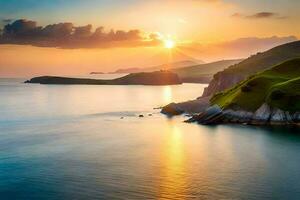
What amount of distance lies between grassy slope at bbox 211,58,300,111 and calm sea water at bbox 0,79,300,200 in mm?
17280

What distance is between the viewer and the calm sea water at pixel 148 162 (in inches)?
2495

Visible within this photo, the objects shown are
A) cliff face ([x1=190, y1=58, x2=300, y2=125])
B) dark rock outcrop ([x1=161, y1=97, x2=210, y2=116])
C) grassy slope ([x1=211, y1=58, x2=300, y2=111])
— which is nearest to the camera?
cliff face ([x1=190, y1=58, x2=300, y2=125])

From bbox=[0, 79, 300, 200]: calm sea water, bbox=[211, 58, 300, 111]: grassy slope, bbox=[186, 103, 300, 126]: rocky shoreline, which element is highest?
bbox=[211, 58, 300, 111]: grassy slope

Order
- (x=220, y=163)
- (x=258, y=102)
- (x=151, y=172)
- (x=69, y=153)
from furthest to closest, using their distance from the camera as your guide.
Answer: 1. (x=258, y=102)
2. (x=69, y=153)
3. (x=220, y=163)
4. (x=151, y=172)

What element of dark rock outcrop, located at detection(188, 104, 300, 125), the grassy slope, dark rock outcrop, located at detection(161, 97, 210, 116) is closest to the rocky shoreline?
dark rock outcrop, located at detection(188, 104, 300, 125)

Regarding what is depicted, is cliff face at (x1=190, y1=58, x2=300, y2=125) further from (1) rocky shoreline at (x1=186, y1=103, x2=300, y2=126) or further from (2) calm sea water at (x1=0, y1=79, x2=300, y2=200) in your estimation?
(2) calm sea water at (x1=0, y1=79, x2=300, y2=200)

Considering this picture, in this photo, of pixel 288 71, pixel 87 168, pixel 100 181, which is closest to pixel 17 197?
pixel 100 181

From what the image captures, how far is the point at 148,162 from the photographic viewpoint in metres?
84.2

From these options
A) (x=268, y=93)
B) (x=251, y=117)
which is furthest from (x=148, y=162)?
(x=268, y=93)

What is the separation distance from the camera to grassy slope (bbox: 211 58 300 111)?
463 feet

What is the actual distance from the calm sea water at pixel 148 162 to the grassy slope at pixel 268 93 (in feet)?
56.7

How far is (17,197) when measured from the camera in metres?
61.2

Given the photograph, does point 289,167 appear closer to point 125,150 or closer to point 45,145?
point 125,150

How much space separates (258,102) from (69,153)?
79.9m
